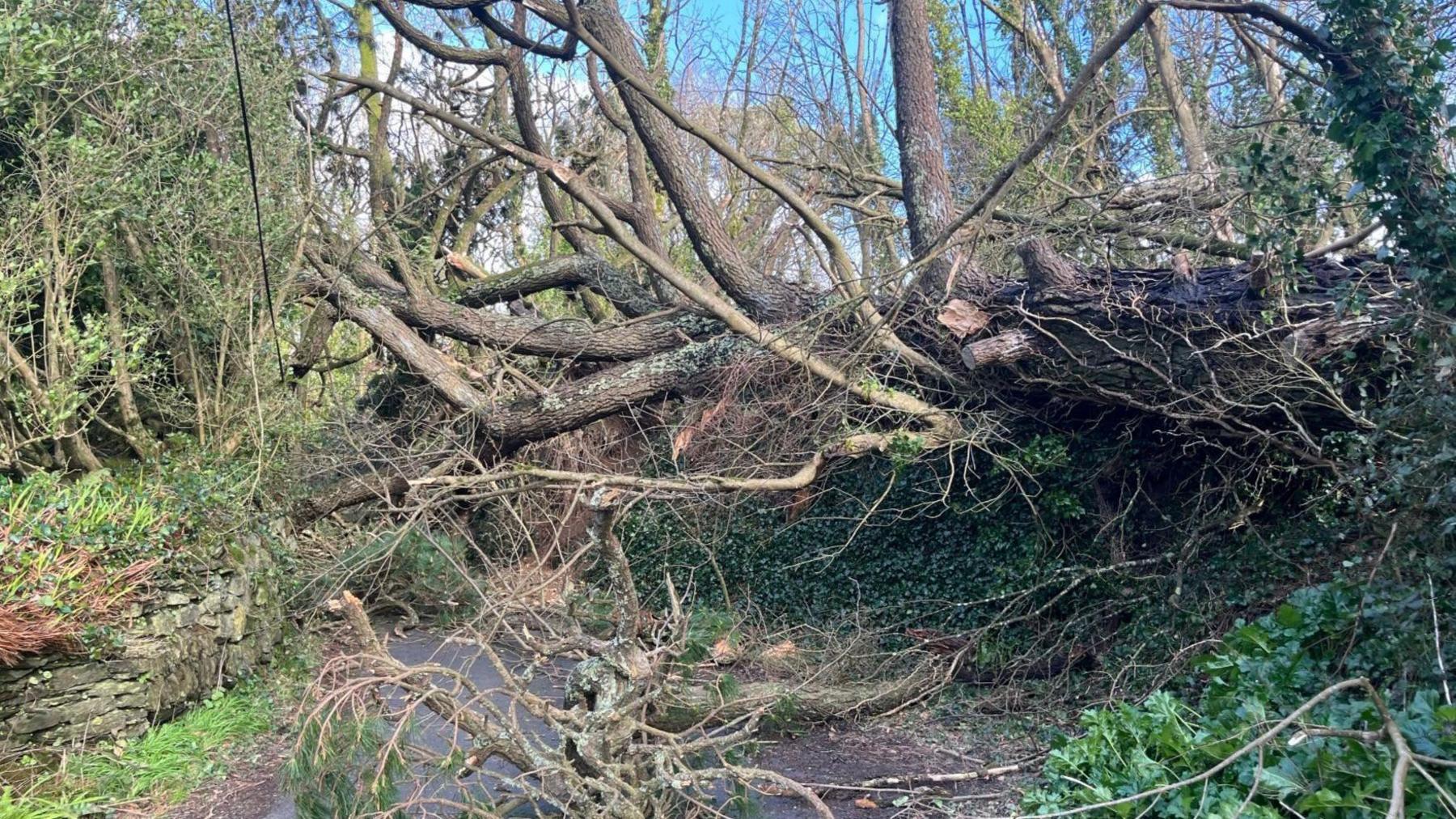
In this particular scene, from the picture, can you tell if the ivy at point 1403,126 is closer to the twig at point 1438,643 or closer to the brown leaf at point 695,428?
the twig at point 1438,643

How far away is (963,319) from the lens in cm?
712

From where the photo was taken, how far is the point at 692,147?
601 inches

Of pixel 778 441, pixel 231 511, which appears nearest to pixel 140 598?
pixel 231 511

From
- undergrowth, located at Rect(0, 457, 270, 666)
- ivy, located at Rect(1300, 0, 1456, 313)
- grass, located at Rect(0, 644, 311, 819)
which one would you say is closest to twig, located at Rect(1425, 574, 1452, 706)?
ivy, located at Rect(1300, 0, 1456, 313)

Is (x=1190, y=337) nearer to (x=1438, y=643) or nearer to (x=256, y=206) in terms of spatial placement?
(x=1438, y=643)

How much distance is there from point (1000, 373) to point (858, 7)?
38.2 feet

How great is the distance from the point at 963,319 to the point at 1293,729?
3.84 metres

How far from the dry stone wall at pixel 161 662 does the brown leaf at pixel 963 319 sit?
19.2 ft

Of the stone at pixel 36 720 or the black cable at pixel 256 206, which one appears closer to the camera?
the stone at pixel 36 720

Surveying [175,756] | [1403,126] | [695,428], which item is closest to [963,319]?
[695,428]

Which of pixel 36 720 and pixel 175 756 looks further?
pixel 175 756

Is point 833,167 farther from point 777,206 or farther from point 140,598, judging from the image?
point 140,598

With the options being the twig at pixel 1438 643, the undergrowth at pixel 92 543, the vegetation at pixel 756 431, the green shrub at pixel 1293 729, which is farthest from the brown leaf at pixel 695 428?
the twig at pixel 1438 643

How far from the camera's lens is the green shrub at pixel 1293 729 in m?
3.37
